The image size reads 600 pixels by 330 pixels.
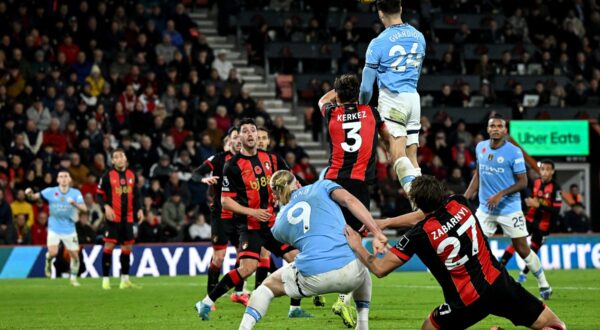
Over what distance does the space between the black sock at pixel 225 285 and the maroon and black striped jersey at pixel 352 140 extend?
74.0 inches

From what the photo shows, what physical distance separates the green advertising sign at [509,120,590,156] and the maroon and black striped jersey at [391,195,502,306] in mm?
19889

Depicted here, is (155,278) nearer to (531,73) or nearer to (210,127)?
(210,127)

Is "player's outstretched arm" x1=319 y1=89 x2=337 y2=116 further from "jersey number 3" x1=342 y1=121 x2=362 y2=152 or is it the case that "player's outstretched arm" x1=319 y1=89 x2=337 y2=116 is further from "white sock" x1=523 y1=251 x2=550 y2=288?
"white sock" x1=523 y1=251 x2=550 y2=288

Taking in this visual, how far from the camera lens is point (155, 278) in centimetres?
2227

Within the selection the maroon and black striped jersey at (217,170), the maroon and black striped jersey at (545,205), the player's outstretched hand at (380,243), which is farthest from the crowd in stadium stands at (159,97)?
the player's outstretched hand at (380,243)

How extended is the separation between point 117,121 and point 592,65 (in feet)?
53.3

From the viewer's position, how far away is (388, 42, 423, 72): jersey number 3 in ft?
37.0

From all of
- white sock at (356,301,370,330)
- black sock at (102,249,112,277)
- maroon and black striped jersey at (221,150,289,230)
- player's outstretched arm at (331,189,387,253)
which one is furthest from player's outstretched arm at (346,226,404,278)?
black sock at (102,249,112,277)

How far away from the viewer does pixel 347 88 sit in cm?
1103

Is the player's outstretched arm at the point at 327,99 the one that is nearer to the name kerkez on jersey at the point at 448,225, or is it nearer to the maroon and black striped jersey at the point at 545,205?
the name kerkez on jersey at the point at 448,225

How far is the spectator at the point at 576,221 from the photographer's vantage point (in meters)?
27.7

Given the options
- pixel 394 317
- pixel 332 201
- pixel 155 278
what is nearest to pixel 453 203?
pixel 332 201

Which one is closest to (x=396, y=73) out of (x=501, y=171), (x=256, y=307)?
(x=256, y=307)

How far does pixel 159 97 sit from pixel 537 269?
14653mm
